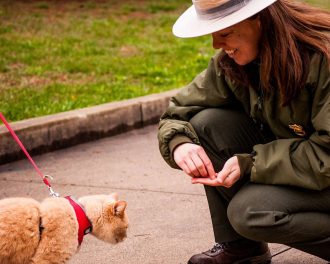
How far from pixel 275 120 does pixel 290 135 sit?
0.30 ft

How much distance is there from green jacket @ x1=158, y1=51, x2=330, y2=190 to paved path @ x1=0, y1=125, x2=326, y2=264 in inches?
30.7

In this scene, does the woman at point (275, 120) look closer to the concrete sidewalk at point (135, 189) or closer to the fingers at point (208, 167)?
the fingers at point (208, 167)

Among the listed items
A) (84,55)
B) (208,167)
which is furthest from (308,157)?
(84,55)

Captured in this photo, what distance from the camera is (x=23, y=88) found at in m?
7.75

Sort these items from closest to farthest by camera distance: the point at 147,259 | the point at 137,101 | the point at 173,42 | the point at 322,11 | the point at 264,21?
1. the point at 264,21
2. the point at 322,11
3. the point at 147,259
4. the point at 137,101
5. the point at 173,42

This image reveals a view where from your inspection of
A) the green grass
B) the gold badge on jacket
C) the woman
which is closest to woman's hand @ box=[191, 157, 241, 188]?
the woman

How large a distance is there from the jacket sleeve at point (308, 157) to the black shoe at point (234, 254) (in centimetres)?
57

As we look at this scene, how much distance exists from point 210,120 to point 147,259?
2.84 feet

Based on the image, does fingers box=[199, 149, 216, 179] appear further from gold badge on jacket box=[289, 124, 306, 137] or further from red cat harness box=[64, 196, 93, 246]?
red cat harness box=[64, 196, 93, 246]

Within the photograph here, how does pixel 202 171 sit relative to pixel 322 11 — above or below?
below

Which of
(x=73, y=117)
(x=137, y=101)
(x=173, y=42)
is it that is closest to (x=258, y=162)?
(x=73, y=117)

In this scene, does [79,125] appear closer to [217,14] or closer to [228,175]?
[228,175]

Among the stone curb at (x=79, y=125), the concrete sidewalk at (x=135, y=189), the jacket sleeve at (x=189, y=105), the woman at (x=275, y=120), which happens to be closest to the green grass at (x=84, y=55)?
the stone curb at (x=79, y=125)

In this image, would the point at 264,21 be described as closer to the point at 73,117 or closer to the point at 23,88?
the point at 73,117
